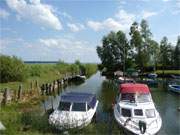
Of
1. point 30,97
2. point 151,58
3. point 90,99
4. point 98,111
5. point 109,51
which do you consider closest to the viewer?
point 90,99

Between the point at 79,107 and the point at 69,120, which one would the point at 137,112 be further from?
the point at 69,120

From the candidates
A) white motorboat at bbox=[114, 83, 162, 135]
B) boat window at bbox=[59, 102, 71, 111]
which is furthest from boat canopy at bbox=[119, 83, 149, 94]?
boat window at bbox=[59, 102, 71, 111]

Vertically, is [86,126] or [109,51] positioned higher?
[109,51]

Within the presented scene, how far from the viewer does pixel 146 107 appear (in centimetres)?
2520

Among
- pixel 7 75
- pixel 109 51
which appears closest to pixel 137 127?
pixel 7 75

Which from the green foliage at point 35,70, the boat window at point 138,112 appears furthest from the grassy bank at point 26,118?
the green foliage at point 35,70

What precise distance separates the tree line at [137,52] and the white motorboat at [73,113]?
6414cm

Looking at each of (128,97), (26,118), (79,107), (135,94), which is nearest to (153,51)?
(135,94)

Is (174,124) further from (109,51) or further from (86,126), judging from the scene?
(109,51)

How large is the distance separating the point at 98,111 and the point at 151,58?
59884 mm

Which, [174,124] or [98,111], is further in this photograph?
[98,111]

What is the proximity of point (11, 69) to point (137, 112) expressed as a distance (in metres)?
26.3

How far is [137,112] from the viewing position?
2458 cm

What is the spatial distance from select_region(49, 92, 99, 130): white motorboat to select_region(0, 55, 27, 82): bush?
21.9m
